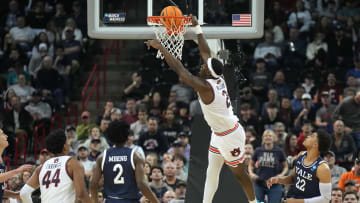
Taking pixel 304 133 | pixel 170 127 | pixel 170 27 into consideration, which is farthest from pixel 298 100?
pixel 170 27

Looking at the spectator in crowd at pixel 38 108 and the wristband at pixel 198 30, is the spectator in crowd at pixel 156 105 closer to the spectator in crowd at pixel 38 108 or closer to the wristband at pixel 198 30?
the spectator in crowd at pixel 38 108

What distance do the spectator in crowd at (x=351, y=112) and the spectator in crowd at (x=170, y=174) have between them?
3774mm

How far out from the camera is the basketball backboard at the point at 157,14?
9836mm

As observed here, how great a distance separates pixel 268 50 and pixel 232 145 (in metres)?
8.89

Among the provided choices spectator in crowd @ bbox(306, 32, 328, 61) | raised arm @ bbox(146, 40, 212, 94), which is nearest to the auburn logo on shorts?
raised arm @ bbox(146, 40, 212, 94)

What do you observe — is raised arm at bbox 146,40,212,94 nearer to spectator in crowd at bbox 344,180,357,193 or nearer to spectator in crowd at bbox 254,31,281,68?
spectator in crowd at bbox 344,180,357,193

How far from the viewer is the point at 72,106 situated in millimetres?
17891

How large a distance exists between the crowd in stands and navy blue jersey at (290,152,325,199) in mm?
2237

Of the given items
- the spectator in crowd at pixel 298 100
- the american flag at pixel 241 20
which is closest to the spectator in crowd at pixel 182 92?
the spectator in crowd at pixel 298 100

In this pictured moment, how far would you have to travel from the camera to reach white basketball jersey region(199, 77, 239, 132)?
8.58 meters

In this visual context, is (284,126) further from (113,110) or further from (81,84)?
(81,84)

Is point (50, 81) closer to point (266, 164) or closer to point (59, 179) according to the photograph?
point (266, 164)

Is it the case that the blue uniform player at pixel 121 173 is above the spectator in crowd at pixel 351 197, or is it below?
above

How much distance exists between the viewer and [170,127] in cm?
1510
